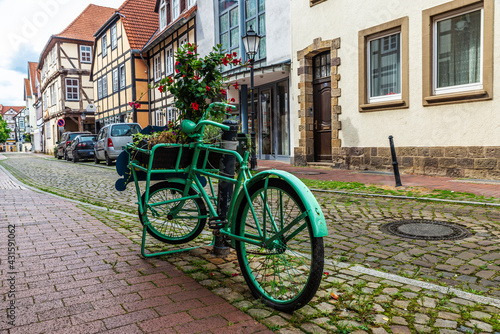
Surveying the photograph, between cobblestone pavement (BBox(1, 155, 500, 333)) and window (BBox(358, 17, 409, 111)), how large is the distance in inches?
217

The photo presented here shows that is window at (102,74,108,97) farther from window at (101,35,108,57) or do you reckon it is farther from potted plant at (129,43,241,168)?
potted plant at (129,43,241,168)

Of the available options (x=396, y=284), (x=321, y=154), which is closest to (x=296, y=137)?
(x=321, y=154)

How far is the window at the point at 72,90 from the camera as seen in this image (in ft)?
133

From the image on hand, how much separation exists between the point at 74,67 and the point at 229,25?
92.9 feet

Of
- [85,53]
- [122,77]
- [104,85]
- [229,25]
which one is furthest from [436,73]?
[85,53]

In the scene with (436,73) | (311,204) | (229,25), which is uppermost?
(229,25)

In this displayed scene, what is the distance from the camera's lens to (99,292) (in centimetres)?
289

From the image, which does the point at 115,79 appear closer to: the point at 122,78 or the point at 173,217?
the point at 122,78

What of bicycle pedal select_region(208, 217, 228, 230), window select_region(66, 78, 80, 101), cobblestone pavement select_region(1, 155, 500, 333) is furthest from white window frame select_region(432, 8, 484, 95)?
window select_region(66, 78, 80, 101)

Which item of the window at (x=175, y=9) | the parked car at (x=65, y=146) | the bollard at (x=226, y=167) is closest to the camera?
the bollard at (x=226, y=167)

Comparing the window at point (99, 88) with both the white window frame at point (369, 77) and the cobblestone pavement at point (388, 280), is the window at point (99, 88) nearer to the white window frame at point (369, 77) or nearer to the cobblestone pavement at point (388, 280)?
the white window frame at point (369, 77)

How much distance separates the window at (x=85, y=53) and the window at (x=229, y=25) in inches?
1090

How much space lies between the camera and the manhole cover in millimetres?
4340

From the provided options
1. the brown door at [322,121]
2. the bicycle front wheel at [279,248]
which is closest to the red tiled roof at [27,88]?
the brown door at [322,121]
